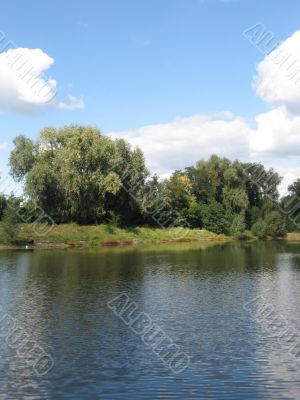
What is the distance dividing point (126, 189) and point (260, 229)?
30.4 meters

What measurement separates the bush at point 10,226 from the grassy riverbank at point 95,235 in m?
0.78

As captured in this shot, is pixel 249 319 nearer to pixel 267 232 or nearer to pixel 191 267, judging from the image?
pixel 191 267

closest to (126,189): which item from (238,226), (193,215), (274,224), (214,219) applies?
(193,215)

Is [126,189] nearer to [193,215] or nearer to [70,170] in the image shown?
[70,170]

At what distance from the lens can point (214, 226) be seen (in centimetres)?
9331

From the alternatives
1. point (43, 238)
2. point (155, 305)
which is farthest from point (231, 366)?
point (43, 238)

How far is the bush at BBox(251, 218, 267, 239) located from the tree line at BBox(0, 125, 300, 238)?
0.63ft

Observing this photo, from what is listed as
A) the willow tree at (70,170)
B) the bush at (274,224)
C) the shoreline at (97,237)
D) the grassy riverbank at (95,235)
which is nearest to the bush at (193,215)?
the shoreline at (97,237)

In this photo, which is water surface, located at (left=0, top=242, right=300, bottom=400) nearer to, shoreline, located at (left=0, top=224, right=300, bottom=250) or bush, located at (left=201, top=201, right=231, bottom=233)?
shoreline, located at (left=0, top=224, right=300, bottom=250)

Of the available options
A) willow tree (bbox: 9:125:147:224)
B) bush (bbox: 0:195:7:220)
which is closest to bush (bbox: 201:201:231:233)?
willow tree (bbox: 9:125:147:224)

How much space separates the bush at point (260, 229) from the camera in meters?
95.4

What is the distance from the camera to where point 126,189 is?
79250 mm

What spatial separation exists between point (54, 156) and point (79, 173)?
18.8 feet

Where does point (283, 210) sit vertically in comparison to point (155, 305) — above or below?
above
